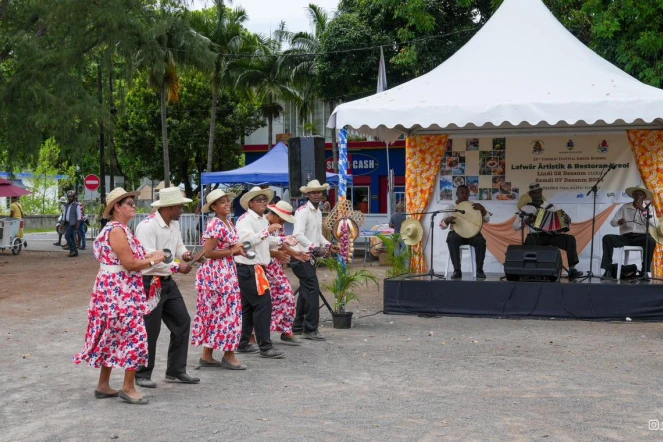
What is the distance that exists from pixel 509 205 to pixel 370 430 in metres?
9.05

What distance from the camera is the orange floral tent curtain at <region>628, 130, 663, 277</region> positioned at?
1332 centimetres

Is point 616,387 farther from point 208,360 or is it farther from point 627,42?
point 627,42

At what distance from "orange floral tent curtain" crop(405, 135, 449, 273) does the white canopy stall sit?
149 millimetres

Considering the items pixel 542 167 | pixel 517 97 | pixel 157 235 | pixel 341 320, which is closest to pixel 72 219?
pixel 542 167

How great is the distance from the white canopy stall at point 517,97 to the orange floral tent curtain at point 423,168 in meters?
0.15

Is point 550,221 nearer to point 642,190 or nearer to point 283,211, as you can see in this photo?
point 642,190

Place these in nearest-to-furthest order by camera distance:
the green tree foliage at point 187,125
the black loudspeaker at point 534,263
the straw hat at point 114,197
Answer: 1. the straw hat at point 114,197
2. the black loudspeaker at point 534,263
3. the green tree foliage at point 187,125

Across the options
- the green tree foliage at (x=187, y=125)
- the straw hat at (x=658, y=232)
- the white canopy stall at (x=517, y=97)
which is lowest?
the straw hat at (x=658, y=232)

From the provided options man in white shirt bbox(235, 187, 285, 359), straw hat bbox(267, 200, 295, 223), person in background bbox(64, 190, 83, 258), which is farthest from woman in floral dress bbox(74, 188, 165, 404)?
person in background bbox(64, 190, 83, 258)

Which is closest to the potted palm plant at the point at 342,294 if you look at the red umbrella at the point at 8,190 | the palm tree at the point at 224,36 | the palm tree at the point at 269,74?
the red umbrella at the point at 8,190

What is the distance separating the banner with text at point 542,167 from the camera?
14241 mm

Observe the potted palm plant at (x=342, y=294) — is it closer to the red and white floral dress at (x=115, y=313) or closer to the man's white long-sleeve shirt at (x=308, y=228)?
the man's white long-sleeve shirt at (x=308, y=228)

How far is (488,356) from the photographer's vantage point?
923 cm

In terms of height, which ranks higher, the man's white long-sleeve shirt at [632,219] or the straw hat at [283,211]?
the straw hat at [283,211]
